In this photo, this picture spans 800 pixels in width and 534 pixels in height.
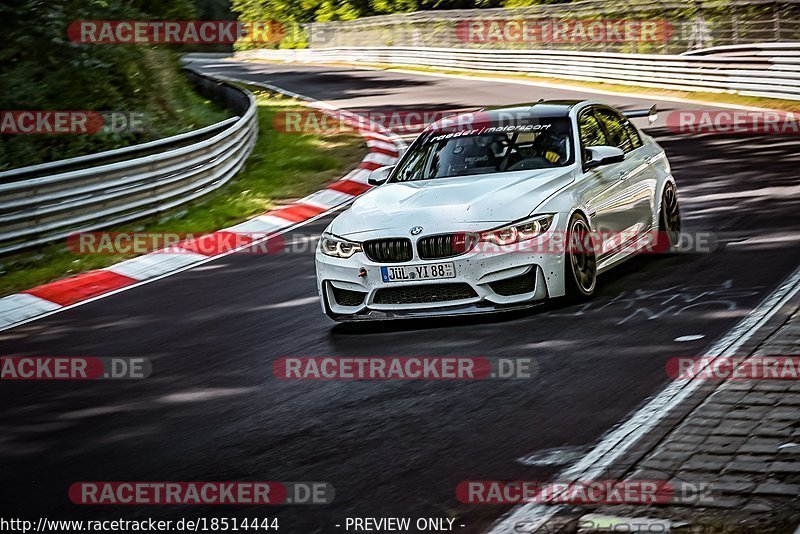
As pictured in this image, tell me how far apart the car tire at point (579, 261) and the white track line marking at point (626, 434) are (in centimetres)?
128

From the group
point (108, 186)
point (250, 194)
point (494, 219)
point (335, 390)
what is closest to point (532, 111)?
point (494, 219)

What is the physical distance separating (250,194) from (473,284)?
10125mm

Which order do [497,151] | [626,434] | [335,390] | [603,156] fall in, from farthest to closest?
[497,151] < [603,156] < [335,390] < [626,434]

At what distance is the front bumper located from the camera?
26.9ft

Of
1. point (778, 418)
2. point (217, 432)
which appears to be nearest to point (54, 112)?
point (217, 432)

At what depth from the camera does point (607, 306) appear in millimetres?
8656

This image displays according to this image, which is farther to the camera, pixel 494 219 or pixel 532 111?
pixel 532 111

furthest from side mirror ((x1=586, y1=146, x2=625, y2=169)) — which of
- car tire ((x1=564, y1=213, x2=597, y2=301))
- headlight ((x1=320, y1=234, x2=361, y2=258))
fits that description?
headlight ((x1=320, y1=234, x2=361, y2=258))

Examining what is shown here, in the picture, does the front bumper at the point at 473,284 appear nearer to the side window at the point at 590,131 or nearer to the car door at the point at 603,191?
the car door at the point at 603,191

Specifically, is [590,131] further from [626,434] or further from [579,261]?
[626,434]

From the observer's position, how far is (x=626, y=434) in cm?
581

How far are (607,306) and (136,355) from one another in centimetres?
366

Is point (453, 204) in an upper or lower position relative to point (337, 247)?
upper

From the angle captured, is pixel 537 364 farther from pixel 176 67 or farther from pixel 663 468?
pixel 176 67
